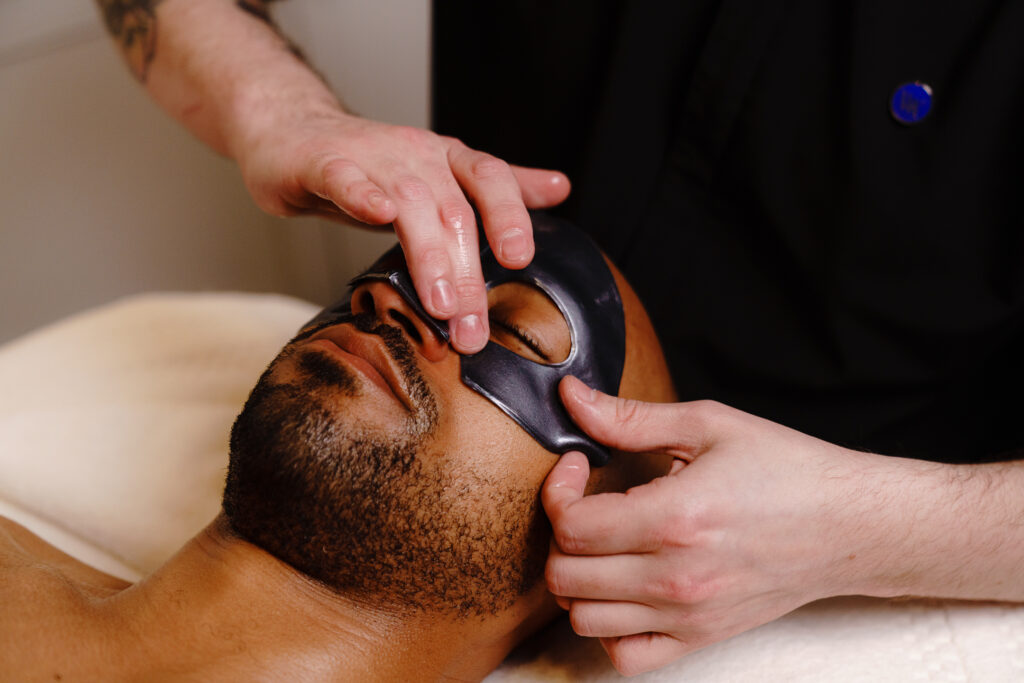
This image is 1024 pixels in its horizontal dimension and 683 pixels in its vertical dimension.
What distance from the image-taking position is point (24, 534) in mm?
1307

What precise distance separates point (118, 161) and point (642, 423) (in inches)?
93.6

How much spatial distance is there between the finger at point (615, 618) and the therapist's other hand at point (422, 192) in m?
0.34

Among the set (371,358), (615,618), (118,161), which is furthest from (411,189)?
(118,161)

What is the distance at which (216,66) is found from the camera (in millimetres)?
1501

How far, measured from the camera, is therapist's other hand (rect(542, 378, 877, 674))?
2.96 feet

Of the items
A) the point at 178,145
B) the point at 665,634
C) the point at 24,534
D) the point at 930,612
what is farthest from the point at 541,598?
the point at 178,145

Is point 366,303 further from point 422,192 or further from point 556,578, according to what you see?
point 556,578

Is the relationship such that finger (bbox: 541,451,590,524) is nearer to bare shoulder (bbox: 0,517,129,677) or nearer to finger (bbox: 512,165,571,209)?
finger (bbox: 512,165,571,209)

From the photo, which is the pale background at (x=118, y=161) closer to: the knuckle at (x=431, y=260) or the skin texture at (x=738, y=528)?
the knuckle at (x=431, y=260)

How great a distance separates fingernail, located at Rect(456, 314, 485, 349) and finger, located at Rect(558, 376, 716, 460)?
0.13 m

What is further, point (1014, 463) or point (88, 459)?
point (88, 459)

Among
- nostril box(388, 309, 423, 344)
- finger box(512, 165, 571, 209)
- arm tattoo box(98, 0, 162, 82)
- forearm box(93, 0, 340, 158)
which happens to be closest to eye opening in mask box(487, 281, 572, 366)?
nostril box(388, 309, 423, 344)

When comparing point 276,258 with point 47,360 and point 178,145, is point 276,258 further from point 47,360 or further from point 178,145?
point 47,360

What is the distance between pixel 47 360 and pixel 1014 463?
1.76m
